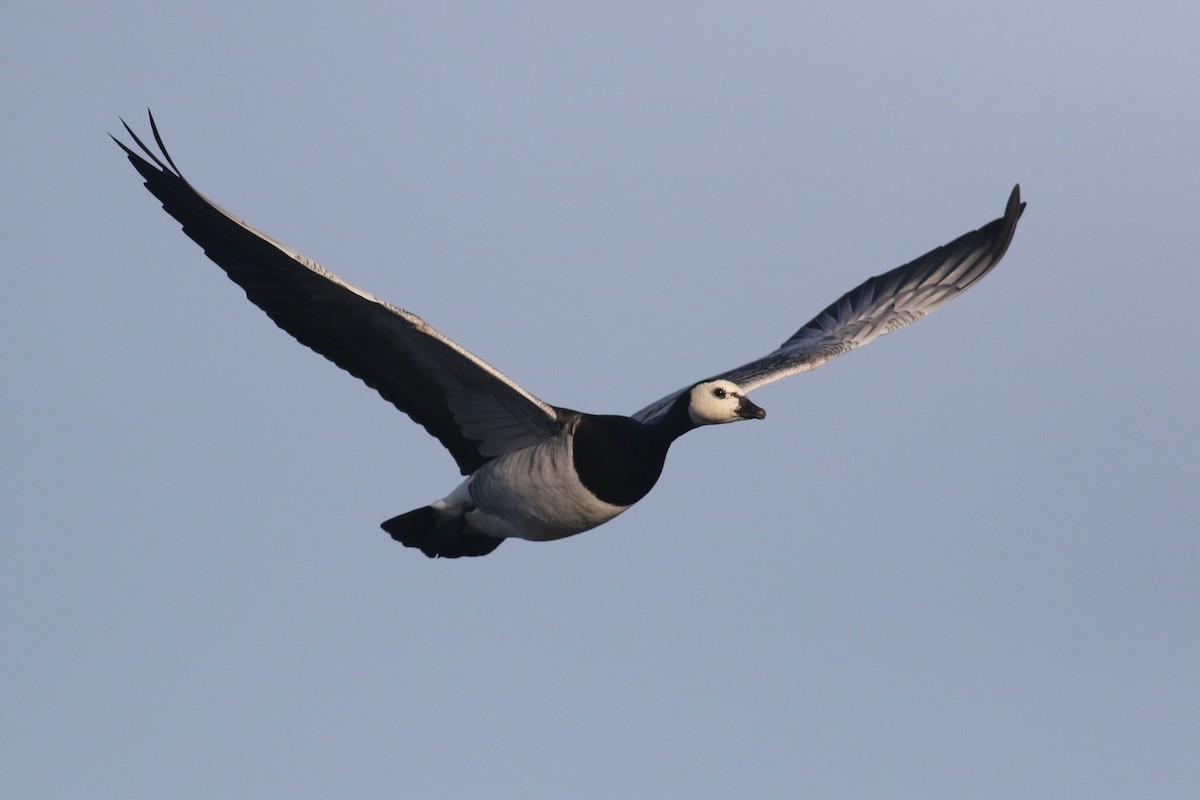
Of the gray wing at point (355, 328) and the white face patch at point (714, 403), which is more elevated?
A: the gray wing at point (355, 328)

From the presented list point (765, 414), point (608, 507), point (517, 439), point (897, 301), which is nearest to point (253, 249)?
point (517, 439)

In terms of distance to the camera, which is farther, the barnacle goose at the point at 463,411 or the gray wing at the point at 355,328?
the barnacle goose at the point at 463,411

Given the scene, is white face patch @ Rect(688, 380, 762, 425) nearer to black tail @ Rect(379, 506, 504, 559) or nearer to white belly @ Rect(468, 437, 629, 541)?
white belly @ Rect(468, 437, 629, 541)

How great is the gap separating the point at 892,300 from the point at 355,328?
790 cm

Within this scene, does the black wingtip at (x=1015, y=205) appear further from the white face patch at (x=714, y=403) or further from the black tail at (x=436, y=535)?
the black tail at (x=436, y=535)

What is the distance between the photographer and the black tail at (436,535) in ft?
46.8

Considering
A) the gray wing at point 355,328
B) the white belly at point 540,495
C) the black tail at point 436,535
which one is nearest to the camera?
the gray wing at point 355,328

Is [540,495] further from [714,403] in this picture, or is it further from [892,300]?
[892,300]

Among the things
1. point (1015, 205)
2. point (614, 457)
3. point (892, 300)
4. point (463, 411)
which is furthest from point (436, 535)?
point (1015, 205)

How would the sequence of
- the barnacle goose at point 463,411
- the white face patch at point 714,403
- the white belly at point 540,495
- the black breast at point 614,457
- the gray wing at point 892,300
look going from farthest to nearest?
the gray wing at point 892,300 < the white face patch at point 714,403 < the white belly at point 540,495 < the black breast at point 614,457 < the barnacle goose at point 463,411

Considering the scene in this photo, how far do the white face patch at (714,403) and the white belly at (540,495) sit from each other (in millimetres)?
1077

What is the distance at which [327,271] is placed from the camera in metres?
12.0

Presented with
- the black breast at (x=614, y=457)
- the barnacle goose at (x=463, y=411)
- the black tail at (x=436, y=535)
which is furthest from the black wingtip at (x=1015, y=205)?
the black tail at (x=436, y=535)

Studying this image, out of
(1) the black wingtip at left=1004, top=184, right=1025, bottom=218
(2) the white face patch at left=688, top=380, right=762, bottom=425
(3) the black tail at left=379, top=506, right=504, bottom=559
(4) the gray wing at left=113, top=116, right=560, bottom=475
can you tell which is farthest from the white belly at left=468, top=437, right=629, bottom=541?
(1) the black wingtip at left=1004, top=184, right=1025, bottom=218
